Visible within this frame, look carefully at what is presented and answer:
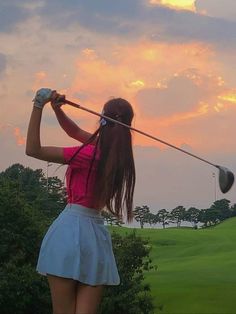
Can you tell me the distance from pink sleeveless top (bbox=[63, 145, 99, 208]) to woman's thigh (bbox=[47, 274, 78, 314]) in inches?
20.8

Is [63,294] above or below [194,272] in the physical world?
below

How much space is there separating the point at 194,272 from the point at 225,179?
103 ft

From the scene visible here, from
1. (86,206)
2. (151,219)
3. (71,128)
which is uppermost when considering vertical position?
(151,219)

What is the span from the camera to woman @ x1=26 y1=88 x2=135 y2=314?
4672mm

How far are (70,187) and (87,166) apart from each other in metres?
0.20

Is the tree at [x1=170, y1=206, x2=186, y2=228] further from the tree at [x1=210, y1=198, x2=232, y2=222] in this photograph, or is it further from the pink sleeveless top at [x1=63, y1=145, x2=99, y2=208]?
the pink sleeveless top at [x1=63, y1=145, x2=99, y2=208]

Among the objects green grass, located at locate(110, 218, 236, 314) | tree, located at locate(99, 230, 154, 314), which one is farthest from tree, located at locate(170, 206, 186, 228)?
tree, located at locate(99, 230, 154, 314)

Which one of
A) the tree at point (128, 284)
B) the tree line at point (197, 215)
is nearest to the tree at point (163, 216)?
the tree line at point (197, 215)

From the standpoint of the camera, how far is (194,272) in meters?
35.7

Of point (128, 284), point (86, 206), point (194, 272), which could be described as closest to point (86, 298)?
point (86, 206)

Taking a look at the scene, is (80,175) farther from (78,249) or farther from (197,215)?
(197,215)

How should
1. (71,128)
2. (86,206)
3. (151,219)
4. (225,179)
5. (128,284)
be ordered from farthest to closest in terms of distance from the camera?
(151,219), (128,284), (71,128), (225,179), (86,206)

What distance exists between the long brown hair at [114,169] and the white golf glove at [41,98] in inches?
15.4

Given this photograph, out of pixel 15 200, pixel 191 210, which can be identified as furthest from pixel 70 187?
pixel 191 210
